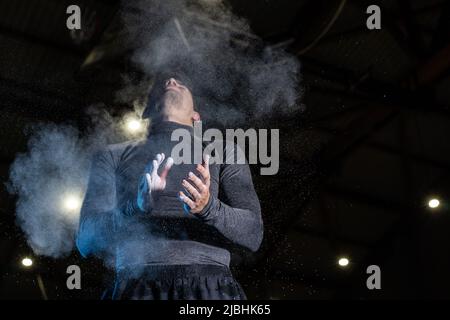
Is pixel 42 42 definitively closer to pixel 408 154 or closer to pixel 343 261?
pixel 408 154

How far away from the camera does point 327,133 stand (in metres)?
8.45

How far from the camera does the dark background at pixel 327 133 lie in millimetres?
6246

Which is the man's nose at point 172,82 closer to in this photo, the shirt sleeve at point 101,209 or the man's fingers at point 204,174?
the shirt sleeve at point 101,209

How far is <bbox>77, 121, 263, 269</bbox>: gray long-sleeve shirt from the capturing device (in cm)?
176

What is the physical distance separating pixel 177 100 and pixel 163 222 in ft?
2.35

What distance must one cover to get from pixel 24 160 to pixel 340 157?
5.08 m


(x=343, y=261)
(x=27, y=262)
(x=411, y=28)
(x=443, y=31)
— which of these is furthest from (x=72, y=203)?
(x=343, y=261)

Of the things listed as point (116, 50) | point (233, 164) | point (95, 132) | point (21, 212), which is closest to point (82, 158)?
point (95, 132)

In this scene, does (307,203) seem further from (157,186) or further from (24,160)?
(157,186)

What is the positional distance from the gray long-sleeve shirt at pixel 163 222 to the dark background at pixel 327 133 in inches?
160

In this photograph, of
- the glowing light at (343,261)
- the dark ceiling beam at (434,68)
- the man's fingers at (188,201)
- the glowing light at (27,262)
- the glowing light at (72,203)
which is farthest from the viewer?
the glowing light at (343,261)

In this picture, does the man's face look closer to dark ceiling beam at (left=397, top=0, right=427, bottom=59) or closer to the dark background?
the dark background

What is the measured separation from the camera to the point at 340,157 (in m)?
8.35

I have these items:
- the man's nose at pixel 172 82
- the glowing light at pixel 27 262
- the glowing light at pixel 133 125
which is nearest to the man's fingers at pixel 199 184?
the man's nose at pixel 172 82
